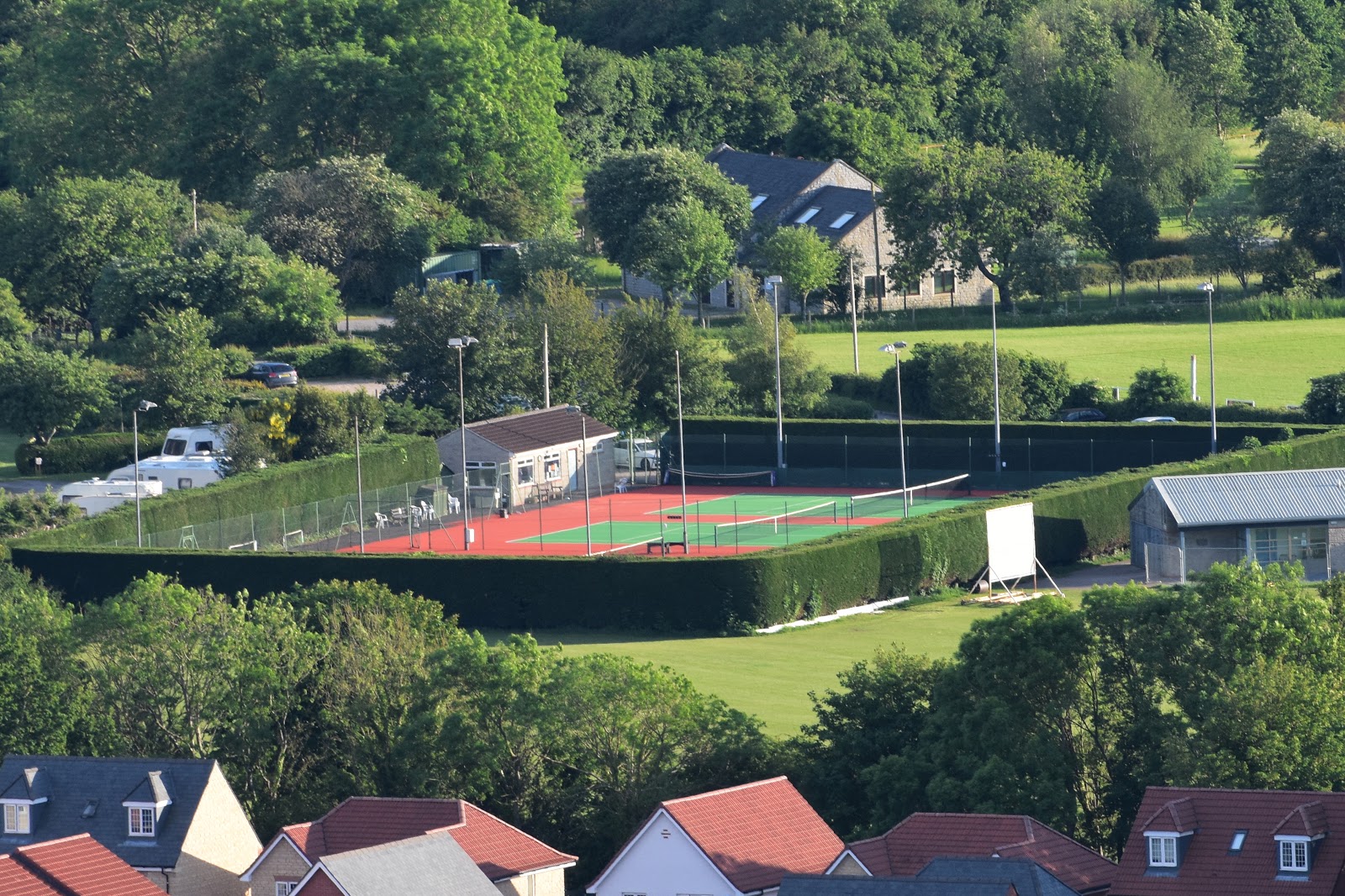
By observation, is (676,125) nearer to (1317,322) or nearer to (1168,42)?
(1168,42)

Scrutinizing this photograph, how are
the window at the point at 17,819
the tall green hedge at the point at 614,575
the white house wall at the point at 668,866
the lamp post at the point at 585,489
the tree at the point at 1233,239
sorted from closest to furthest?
the white house wall at the point at 668,866 < the window at the point at 17,819 < the tall green hedge at the point at 614,575 < the lamp post at the point at 585,489 < the tree at the point at 1233,239

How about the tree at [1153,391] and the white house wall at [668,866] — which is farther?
the tree at [1153,391]

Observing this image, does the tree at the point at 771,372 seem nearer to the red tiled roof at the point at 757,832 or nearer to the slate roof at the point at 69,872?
the red tiled roof at the point at 757,832

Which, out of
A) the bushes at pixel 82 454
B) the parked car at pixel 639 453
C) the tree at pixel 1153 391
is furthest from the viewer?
the parked car at pixel 639 453

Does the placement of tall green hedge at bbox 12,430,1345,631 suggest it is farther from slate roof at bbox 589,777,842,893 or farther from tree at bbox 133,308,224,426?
slate roof at bbox 589,777,842,893

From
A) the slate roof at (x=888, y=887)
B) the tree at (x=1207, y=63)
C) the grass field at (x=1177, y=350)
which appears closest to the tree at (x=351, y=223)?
the grass field at (x=1177, y=350)

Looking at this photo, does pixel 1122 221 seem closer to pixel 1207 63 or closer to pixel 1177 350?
pixel 1177 350

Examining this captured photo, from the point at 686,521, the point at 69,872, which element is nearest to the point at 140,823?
the point at 69,872
